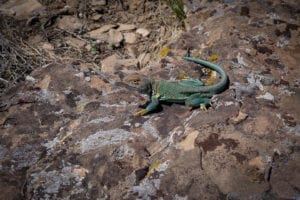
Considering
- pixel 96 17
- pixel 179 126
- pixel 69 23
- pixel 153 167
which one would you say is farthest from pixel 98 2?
pixel 153 167

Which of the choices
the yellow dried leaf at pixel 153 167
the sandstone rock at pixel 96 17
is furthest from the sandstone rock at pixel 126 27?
the yellow dried leaf at pixel 153 167

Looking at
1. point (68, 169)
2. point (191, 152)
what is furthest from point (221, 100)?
point (68, 169)

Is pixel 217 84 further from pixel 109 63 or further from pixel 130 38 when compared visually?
pixel 130 38

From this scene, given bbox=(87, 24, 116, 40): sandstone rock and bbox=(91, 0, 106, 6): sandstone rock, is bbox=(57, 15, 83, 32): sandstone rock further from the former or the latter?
bbox=(91, 0, 106, 6): sandstone rock

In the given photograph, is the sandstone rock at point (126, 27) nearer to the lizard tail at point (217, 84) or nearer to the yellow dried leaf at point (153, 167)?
the lizard tail at point (217, 84)

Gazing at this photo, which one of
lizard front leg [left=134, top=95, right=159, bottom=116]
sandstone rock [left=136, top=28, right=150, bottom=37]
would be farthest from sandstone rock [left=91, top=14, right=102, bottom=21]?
lizard front leg [left=134, top=95, right=159, bottom=116]

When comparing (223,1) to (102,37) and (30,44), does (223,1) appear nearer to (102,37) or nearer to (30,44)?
(102,37)
